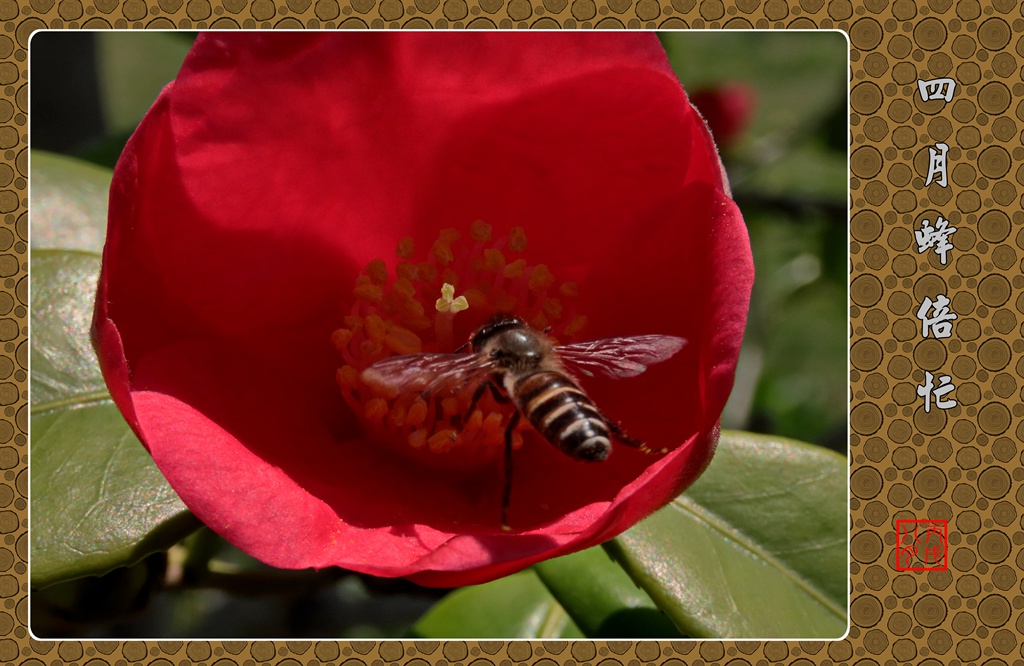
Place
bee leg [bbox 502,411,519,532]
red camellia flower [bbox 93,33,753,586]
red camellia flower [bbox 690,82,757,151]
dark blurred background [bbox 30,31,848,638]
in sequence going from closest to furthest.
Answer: red camellia flower [bbox 93,33,753,586] < bee leg [bbox 502,411,519,532] < dark blurred background [bbox 30,31,848,638] < red camellia flower [bbox 690,82,757,151]

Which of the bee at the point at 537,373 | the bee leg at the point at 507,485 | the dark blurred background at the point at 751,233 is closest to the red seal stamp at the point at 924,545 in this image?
the bee at the point at 537,373

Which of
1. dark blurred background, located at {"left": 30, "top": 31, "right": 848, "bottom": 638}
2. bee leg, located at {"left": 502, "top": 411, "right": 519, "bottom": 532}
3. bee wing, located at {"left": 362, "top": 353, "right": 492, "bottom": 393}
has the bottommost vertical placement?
dark blurred background, located at {"left": 30, "top": 31, "right": 848, "bottom": 638}

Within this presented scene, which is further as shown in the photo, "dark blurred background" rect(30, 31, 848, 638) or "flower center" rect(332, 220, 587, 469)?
"dark blurred background" rect(30, 31, 848, 638)

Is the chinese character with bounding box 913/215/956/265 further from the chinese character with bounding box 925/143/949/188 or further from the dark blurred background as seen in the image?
the dark blurred background

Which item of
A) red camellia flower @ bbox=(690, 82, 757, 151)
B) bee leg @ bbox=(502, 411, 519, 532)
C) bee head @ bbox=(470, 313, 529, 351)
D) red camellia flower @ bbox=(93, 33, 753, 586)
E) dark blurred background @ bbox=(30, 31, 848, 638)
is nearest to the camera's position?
red camellia flower @ bbox=(93, 33, 753, 586)

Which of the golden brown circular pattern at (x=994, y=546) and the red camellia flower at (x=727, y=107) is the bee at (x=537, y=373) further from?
the red camellia flower at (x=727, y=107)

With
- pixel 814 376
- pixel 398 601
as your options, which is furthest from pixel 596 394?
pixel 814 376

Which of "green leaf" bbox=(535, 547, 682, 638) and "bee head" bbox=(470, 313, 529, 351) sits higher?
"bee head" bbox=(470, 313, 529, 351)

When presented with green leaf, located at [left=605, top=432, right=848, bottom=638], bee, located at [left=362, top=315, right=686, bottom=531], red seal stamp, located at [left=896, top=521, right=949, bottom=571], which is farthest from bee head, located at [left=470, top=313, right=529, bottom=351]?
red seal stamp, located at [left=896, top=521, right=949, bottom=571]
